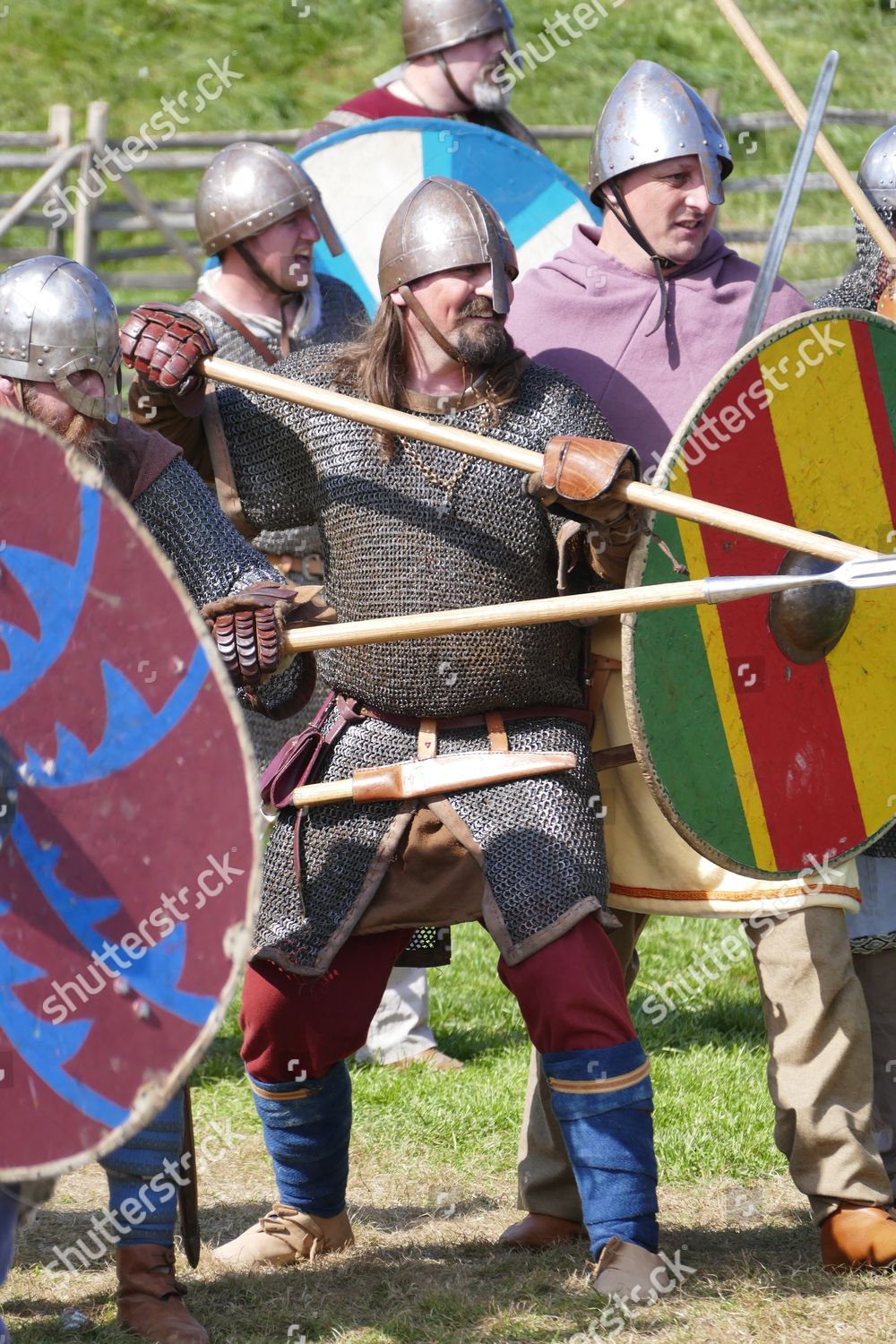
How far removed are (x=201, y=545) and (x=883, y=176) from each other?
200 centimetres

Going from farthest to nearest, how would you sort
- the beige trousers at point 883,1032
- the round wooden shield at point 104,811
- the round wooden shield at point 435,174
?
the round wooden shield at point 435,174 → the beige trousers at point 883,1032 → the round wooden shield at point 104,811

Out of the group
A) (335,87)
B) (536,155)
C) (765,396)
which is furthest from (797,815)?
(335,87)

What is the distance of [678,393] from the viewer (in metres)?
3.96

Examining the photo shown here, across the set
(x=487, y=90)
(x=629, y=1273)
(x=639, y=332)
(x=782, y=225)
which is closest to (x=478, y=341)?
(x=639, y=332)

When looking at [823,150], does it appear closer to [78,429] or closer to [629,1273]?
[78,429]

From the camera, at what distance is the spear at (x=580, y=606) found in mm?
3373

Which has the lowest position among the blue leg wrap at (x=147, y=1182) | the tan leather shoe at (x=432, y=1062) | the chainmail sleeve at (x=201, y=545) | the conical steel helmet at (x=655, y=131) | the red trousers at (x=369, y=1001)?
the tan leather shoe at (x=432, y=1062)

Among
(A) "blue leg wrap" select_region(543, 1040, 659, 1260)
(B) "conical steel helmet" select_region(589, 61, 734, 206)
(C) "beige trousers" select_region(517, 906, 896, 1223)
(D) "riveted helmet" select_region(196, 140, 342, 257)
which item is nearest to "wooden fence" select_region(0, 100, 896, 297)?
(D) "riveted helmet" select_region(196, 140, 342, 257)

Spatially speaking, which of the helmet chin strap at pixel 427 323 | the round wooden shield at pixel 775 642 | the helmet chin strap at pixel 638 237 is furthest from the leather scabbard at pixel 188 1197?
the helmet chin strap at pixel 638 237

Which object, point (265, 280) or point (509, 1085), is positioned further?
point (265, 280)

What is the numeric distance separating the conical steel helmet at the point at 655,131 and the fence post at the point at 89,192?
223 inches

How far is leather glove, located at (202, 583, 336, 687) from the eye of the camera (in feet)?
11.3

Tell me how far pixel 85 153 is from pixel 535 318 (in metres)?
6.22

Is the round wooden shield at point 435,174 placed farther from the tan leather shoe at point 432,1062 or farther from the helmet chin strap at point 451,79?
the tan leather shoe at point 432,1062
